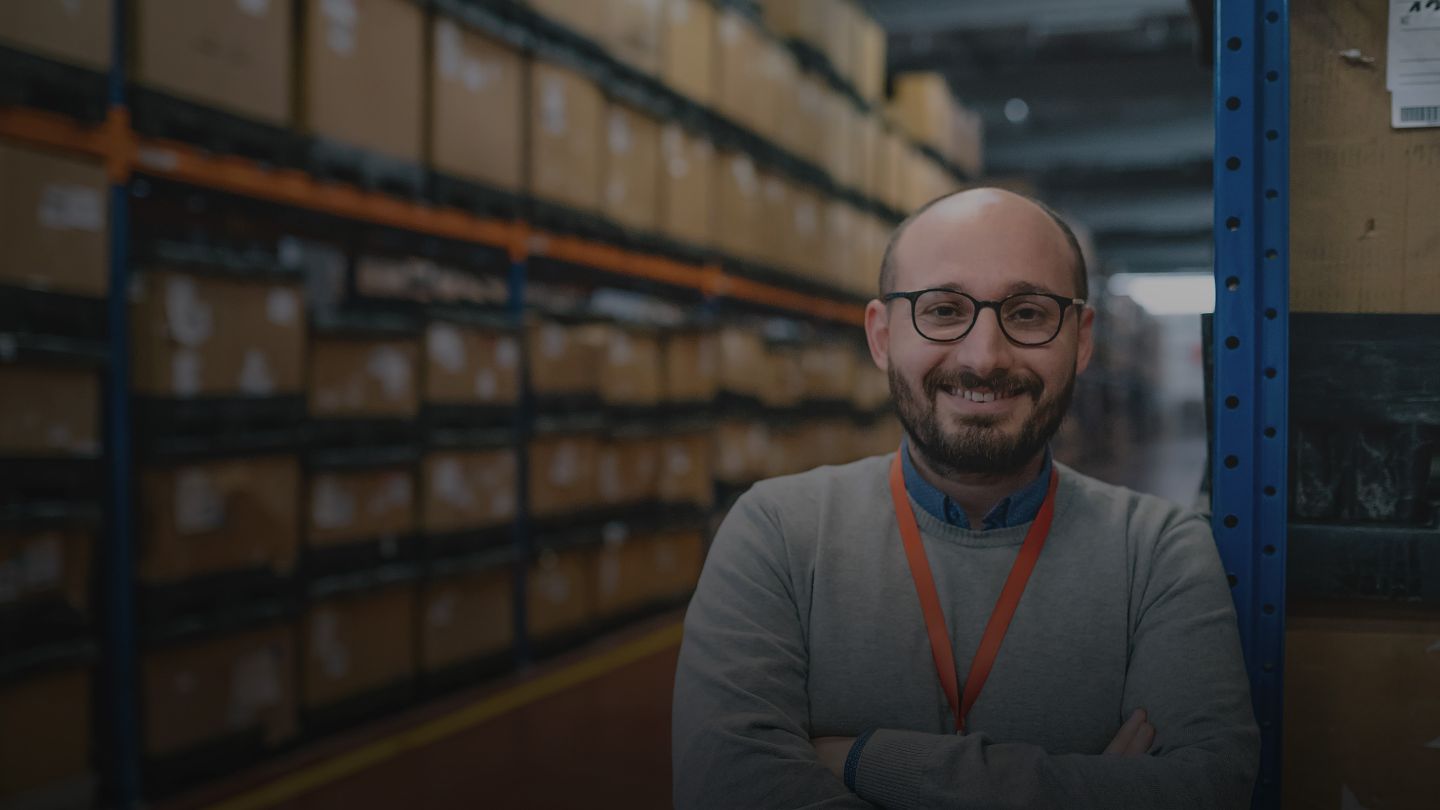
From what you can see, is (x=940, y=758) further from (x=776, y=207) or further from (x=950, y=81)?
(x=950, y=81)

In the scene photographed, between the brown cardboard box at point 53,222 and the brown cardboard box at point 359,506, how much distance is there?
1184 mm

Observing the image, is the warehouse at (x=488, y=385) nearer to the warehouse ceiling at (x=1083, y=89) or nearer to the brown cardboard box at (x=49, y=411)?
the brown cardboard box at (x=49, y=411)

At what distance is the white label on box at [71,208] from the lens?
3.11m

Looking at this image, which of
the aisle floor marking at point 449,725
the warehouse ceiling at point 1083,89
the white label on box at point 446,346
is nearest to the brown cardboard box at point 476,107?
the white label on box at point 446,346

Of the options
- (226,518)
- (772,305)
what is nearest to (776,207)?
(772,305)

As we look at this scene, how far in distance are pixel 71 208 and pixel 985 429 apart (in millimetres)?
2795

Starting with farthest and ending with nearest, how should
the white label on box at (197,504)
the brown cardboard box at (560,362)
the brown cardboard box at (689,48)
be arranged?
the brown cardboard box at (689,48), the brown cardboard box at (560,362), the white label on box at (197,504)

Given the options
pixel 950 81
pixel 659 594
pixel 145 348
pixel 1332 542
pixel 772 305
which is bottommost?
pixel 659 594

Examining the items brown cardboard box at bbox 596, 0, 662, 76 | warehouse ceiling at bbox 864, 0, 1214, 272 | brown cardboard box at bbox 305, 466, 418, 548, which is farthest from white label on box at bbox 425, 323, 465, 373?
warehouse ceiling at bbox 864, 0, 1214, 272

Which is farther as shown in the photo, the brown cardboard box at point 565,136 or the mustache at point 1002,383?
the brown cardboard box at point 565,136

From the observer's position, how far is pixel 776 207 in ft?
25.8

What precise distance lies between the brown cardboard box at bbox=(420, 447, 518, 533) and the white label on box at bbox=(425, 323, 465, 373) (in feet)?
1.27

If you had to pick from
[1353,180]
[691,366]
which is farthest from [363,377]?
[1353,180]

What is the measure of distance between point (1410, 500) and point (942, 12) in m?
11.1
